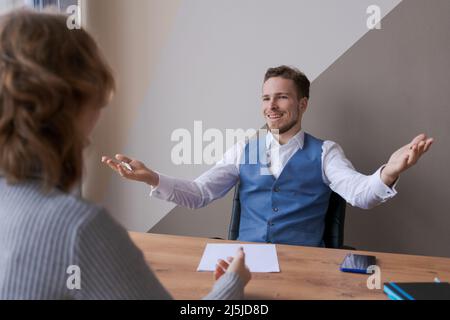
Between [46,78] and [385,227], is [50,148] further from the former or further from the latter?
[385,227]

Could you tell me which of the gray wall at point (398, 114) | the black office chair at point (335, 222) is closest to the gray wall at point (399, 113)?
the gray wall at point (398, 114)

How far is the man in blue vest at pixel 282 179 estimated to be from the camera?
202 centimetres

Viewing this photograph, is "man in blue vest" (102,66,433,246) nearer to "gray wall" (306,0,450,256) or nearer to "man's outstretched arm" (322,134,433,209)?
"man's outstretched arm" (322,134,433,209)

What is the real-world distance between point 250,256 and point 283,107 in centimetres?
94

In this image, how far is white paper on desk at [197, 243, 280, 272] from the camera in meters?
1.39

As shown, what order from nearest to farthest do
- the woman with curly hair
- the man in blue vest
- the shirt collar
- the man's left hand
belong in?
1. the woman with curly hair
2. the man's left hand
3. the man in blue vest
4. the shirt collar

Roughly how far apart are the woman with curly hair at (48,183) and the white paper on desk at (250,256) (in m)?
0.61

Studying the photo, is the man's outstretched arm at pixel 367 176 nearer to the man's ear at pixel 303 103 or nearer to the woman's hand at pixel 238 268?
the man's ear at pixel 303 103

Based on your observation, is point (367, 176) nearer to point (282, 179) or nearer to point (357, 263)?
point (282, 179)

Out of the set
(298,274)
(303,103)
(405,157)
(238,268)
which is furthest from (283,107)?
(238,268)

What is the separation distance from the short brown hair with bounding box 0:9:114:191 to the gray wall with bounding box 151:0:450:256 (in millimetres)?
1790

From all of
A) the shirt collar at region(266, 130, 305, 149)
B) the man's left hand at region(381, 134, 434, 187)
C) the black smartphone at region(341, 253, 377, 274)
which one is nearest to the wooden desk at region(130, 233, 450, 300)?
the black smartphone at region(341, 253, 377, 274)
